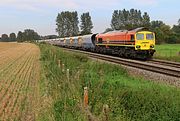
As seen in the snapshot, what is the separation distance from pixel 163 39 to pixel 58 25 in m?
68.7

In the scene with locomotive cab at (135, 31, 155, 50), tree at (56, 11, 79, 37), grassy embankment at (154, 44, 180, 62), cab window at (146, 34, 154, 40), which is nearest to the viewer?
grassy embankment at (154, 44, 180, 62)

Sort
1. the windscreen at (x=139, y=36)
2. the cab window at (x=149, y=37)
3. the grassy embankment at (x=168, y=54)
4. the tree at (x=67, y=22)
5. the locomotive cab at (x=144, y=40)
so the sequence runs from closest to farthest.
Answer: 1. the grassy embankment at (x=168, y=54)
2. the locomotive cab at (x=144, y=40)
3. the windscreen at (x=139, y=36)
4. the cab window at (x=149, y=37)
5. the tree at (x=67, y=22)

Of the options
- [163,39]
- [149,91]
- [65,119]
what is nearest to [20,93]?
[149,91]

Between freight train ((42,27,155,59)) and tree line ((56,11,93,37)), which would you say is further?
tree line ((56,11,93,37))

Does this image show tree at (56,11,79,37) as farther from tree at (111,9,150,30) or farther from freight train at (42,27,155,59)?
freight train at (42,27,155,59)

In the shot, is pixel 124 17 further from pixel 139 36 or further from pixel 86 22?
pixel 139 36

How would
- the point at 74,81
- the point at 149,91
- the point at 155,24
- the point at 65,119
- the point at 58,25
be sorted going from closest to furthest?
1. the point at 65,119
2. the point at 149,91
3. the point at 74,81
4. the point at 155,24
5. the point at 58,25

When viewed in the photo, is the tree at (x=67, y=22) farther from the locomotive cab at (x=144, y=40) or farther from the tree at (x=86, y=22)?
the locomotive cab at (x=144, y=40)

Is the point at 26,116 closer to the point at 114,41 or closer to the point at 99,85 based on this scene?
the point at 99,85

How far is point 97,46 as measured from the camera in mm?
49062

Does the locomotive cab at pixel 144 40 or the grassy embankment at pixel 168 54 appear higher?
the locomotive cab at pixel 144 40

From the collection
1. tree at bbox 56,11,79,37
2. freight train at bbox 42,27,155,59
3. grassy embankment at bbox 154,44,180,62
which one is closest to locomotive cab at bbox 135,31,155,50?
freight train at bbox 42,27,155,59

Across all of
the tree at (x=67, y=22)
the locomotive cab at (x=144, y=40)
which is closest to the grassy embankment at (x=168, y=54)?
the locomotive cab at (x=144, y=40)

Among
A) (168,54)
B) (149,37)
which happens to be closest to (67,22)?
(168,54)
